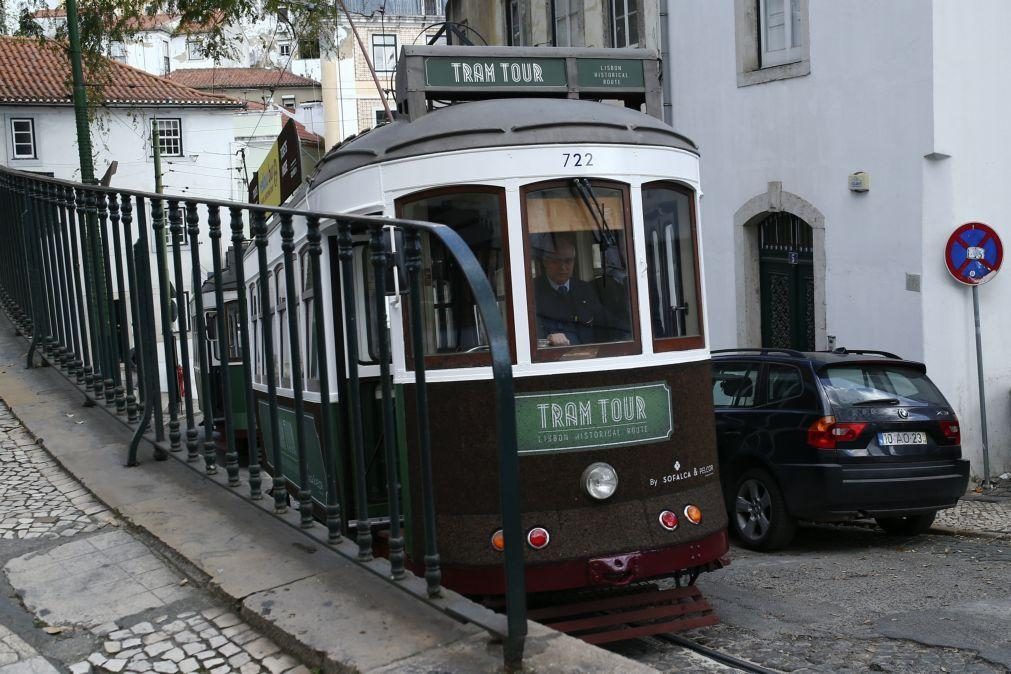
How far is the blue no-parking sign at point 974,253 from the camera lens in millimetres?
12594

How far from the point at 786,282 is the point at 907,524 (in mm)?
5618

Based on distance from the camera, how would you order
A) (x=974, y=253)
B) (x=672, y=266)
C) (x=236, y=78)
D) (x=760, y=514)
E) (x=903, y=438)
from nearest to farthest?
1. (x=672, y=266)
2. (x=903, y=438)
3. (x=760, y=514)
4. (x=974, y=253)
5. (x=236, y=78)

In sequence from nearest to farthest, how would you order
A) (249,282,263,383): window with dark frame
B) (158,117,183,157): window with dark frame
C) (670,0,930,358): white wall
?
(249,282,263,383): window with dark frame < (670,0,930,358): white wall < (158,117,183,157): window with dark frame

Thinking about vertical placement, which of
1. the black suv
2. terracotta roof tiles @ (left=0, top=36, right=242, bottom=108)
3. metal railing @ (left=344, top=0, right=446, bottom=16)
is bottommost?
the black suv

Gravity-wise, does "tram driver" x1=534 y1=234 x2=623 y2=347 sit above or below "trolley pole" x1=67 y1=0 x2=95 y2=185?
below

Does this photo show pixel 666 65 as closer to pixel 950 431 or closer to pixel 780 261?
pixel 780 261

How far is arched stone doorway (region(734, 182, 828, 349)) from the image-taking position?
574 inches

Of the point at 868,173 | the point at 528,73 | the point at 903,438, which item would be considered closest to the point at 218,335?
the point at 528,73

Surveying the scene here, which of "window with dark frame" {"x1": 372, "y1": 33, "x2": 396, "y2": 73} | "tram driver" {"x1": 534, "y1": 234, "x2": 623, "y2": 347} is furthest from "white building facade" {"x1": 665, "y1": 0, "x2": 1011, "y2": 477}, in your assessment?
"window with dark frame" {"x1": 372, "y1": 33, "x2": 396, "y2": 73}

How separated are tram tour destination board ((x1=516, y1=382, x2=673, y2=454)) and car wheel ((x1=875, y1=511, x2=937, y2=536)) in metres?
4.64

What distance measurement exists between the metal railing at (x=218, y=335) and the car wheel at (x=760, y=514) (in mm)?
4197

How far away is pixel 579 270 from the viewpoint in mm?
6418

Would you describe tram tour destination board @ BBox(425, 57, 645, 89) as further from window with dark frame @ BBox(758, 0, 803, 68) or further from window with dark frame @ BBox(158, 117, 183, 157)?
window with dark frame @ BBox(158, 117, 183, 157)

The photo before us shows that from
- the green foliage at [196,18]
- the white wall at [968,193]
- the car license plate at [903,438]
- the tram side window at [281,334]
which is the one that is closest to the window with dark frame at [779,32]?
the white wall at [968,193]
